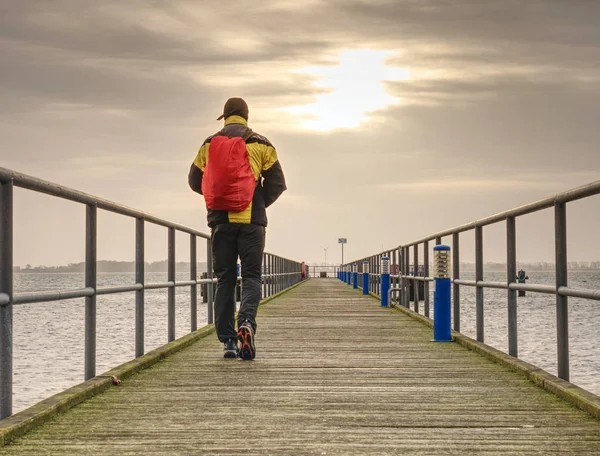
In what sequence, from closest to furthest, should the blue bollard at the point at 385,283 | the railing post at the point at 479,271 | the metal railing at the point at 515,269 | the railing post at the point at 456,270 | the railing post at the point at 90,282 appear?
the metal railing at the point at 515,269, the railing post at the point at 90,282, the railing post at the point at 479,271, the railing post at the point at 456,270, the blue bollard at the point at 385,283

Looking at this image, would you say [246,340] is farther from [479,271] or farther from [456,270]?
[456,270]

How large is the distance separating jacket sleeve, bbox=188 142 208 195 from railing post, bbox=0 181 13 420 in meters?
2.55

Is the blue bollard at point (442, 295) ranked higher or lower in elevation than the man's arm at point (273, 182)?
lower

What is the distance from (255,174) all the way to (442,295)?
2.62m

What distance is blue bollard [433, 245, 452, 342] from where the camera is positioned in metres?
7.74

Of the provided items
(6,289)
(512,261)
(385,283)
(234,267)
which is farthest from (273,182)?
(385,283)

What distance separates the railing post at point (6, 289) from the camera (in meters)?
3.57

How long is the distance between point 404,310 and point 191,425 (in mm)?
9456

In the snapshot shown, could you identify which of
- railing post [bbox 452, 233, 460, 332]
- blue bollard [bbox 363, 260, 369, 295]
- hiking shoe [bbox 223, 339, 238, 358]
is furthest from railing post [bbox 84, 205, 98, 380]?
blue bollard [bbox 363, 260, 369, 295]

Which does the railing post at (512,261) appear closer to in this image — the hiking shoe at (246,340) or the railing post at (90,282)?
the hiking shoe at (246,340)

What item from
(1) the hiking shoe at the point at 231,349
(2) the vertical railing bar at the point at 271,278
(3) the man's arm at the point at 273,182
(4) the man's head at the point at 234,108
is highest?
(4) the man's head at the point at 234,108

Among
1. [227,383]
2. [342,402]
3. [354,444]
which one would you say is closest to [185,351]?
[227,383]

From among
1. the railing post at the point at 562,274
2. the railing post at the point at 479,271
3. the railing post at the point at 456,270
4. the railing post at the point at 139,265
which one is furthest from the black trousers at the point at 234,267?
the railing post at the point at 456,270

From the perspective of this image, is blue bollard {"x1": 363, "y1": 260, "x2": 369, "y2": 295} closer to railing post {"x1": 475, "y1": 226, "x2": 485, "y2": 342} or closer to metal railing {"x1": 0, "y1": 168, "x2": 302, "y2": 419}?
metal railing {"x1": 0, "y1": 168, "x2": 302, "y2": 419}
